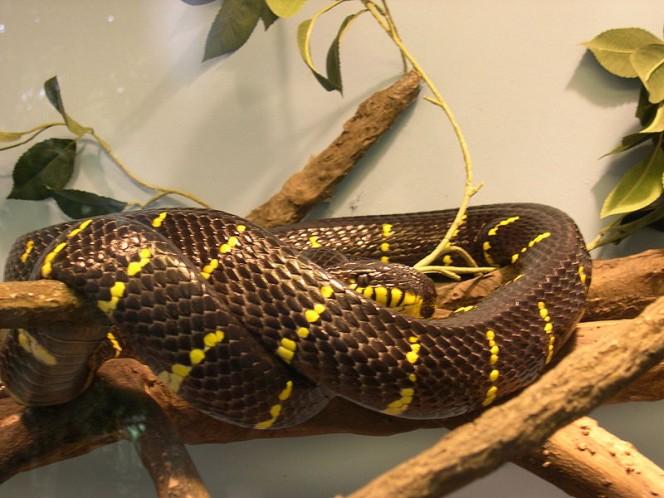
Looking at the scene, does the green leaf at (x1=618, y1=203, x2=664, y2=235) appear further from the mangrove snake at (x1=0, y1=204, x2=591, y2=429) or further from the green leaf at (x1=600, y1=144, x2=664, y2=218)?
the mangrove snake at (x1=0, y1=204, x2=591, y2=429)

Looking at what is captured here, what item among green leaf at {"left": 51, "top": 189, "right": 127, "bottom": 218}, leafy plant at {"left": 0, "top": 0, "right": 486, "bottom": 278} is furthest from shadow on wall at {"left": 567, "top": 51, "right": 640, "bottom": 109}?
green leaf at {"left": 51, "top": 189, "right": 127, "bottom": 218}

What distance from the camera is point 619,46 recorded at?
2.45m

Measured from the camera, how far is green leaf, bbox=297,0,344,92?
2.25 m

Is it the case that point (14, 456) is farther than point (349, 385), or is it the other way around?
point (14, 456)

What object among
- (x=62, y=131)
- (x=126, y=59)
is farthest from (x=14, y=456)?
(x=126, y=59)

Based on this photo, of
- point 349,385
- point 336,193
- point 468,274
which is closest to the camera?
point 349,385

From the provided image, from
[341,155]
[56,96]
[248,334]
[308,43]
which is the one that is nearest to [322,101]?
[341,155]

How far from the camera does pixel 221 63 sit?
2.52 metres

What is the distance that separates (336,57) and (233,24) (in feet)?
1.33

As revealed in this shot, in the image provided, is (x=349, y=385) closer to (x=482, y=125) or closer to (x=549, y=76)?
(x=482, y=125)

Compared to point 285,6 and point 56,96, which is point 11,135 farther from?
point 285,6

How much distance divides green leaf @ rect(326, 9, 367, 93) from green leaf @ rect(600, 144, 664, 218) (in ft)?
3.72

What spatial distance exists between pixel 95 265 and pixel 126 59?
1.33 m

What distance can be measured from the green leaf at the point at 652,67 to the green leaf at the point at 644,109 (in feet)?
0.67
